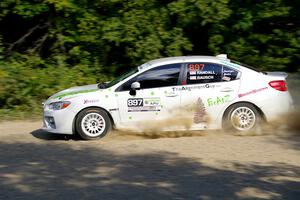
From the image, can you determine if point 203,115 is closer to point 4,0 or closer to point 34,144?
point 34,144

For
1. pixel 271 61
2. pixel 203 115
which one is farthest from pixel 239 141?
pixel 271 61

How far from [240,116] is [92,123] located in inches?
114

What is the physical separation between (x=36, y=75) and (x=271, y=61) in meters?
6.50

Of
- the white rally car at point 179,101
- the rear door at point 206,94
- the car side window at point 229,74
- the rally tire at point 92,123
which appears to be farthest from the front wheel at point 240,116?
the rally tire at point 92,123

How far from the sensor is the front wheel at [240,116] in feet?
36.1

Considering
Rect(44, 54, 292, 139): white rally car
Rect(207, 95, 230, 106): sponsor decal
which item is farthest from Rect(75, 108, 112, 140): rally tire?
Rect(207, 95, 230, 106): sponsor decal

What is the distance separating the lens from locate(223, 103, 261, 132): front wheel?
36.1 feet

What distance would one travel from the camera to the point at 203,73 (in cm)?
1103

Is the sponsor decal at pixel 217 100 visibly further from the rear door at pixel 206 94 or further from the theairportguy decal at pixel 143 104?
the theairportguy decal at pixel 143 104

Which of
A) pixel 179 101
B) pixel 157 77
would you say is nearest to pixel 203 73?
pixel 179 101

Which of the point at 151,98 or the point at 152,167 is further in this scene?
the point at 151,98

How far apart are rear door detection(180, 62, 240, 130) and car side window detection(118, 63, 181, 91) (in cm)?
23

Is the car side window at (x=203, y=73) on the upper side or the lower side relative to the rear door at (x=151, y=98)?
upper

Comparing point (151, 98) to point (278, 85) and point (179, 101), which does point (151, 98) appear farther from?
point (278, 85)
